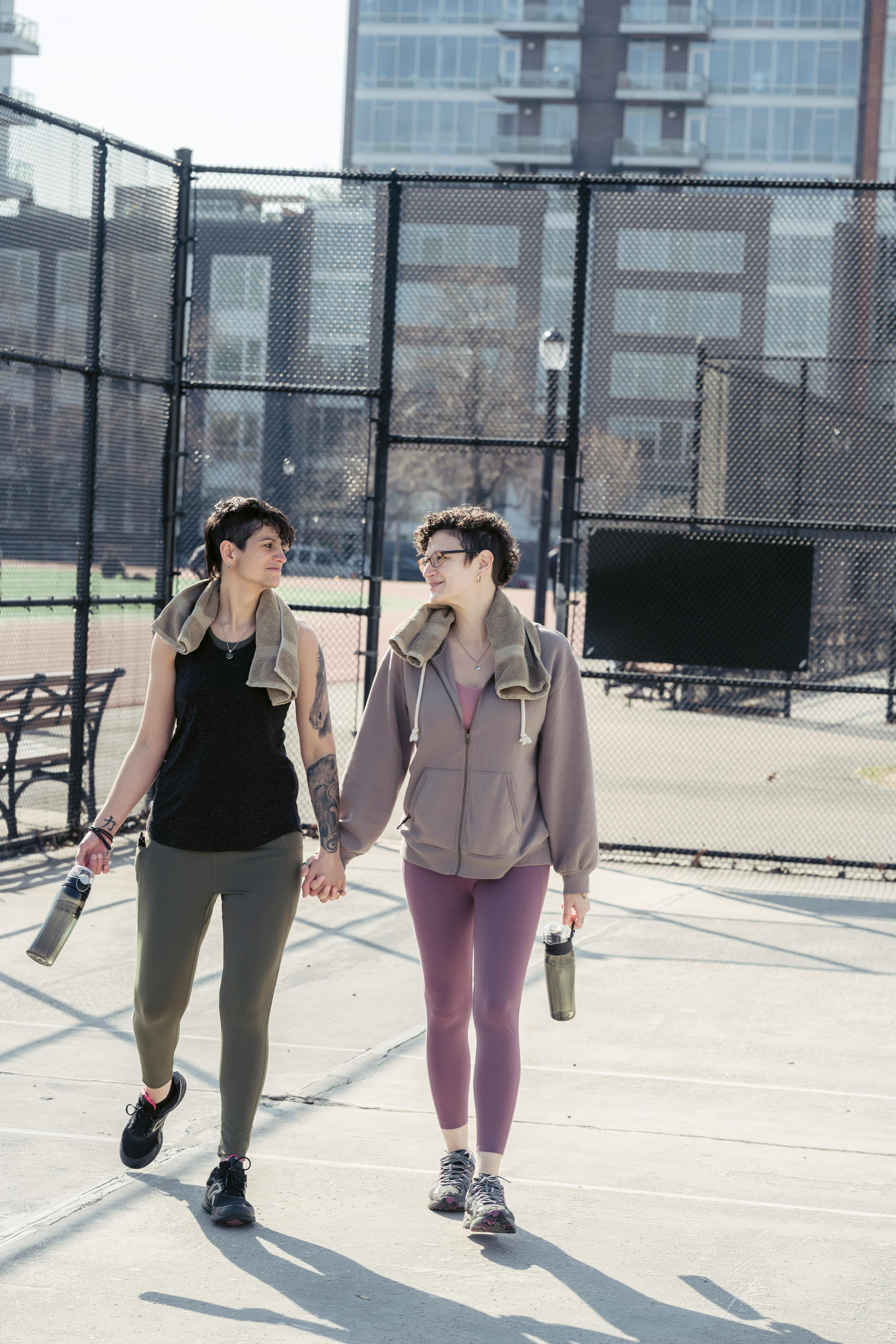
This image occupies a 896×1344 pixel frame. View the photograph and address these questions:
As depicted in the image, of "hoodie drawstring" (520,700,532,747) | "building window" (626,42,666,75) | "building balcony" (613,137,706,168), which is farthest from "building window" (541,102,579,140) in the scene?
"hoodie drawstring" (520,700,532,747)

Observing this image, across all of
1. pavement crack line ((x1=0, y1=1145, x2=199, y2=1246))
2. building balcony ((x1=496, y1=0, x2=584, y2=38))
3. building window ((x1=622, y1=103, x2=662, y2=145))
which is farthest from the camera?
building window ((x1=622, y1=103, x2=662, y2=145))

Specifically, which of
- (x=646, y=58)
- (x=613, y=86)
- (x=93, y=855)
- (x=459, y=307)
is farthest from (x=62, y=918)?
(x=613, y=86)

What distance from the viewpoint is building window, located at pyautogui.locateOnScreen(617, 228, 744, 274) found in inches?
390

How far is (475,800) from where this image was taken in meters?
4.29

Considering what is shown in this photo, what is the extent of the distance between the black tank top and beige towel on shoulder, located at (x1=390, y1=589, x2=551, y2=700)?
41 centimetres

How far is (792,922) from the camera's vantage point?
27.2ft

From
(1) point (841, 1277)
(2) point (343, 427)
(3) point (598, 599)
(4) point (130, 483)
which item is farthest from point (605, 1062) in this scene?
(2) point (343, 427)

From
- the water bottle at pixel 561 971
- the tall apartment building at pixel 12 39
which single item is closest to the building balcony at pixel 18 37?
the tall apartment building at pixel 12 39

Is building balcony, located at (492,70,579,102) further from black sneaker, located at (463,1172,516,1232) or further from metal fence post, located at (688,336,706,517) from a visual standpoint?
black sneaker, located at (463,1172,516,1232)

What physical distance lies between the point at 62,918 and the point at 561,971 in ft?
4.50

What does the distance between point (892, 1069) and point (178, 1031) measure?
108 inches

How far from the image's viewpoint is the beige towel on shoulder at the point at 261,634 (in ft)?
14.0

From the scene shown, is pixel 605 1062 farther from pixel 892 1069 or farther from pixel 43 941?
pixel 43 941

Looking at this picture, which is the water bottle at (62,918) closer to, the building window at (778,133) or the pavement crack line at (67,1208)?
the pavement crack line at (67,1208)
